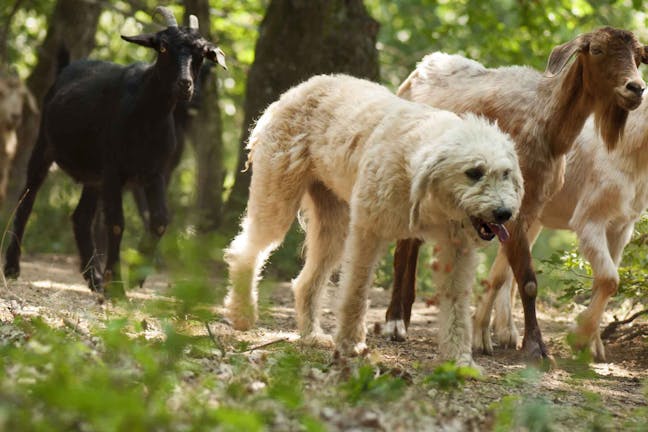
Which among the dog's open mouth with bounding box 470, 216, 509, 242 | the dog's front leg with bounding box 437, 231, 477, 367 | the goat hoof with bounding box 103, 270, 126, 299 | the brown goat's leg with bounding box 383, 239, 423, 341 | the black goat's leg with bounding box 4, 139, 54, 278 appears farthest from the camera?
the black goat's leg with bounding box 4, 139, 54, 278

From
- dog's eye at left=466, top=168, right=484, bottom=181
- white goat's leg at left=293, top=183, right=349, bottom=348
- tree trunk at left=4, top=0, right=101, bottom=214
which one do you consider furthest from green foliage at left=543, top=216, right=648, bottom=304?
tree trunk at left=4, top=0, right=101, bottom=214

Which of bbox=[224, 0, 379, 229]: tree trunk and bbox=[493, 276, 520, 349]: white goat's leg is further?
bbox=[224, 0, 379, 229]: tree trunk

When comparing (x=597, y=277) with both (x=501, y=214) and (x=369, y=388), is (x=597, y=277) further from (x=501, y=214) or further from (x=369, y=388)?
(x=369, y=388)

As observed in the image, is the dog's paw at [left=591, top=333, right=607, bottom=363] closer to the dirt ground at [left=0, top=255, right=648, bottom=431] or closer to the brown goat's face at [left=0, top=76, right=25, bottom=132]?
the dirt ground at [left=0, top=255, right=648, bottom=431]

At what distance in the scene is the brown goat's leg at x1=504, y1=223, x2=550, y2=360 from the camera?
773 centimetres

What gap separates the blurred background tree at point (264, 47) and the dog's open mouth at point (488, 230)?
7.91ft

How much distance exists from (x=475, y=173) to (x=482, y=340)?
2.69 metres

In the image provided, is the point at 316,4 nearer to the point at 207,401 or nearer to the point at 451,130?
the point at 451,130

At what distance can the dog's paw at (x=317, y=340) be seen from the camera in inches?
281

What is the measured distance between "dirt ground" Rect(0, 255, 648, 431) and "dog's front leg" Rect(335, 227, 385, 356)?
18 cm

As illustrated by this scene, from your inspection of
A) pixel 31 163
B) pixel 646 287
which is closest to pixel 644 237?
A: pixel 646 287

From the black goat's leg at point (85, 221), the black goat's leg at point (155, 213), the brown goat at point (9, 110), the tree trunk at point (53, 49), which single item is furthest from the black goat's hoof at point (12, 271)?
the brown goat at point (9, 110)

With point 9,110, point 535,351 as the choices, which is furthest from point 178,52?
point 9,110

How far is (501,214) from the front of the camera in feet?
19.2
